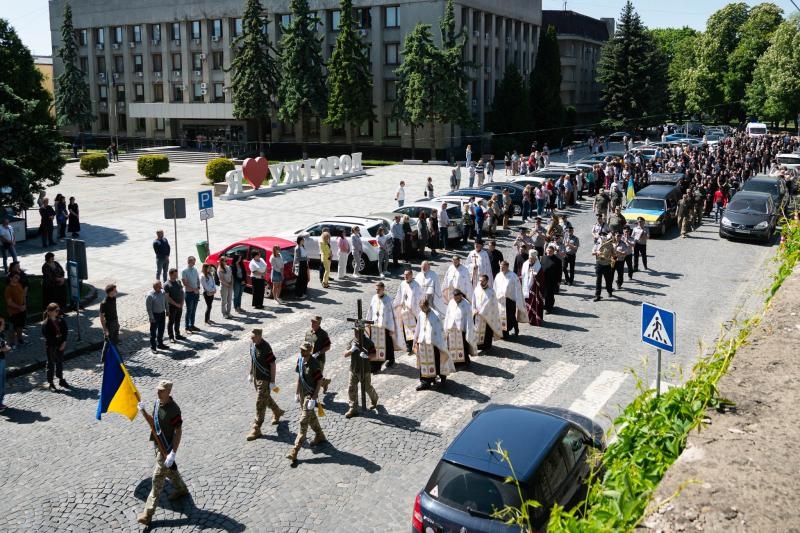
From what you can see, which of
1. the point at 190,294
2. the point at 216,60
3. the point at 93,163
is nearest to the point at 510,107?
the point at 216,60

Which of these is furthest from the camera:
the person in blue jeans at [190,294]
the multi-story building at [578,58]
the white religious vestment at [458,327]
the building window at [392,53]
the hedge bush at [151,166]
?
the multi-story building at [578,58]

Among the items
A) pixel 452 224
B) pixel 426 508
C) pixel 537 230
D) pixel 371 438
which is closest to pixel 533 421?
pixel 426 508

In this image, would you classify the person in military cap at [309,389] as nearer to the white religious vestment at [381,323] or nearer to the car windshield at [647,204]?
the white religious vestment at [381,323]

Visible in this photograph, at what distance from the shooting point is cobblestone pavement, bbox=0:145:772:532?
9445mm

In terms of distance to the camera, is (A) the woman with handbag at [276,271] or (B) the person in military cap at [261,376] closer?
(B) the person in military cap at [261,376]

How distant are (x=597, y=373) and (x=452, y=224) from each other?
12.7 m

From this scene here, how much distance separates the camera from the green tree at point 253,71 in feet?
190

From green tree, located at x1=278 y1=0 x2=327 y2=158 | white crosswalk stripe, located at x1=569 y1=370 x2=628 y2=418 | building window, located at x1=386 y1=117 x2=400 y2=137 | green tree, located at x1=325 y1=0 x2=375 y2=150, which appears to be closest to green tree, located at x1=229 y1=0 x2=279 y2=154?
green tree, located at x1=278 y1=0 x2=327 y2=158

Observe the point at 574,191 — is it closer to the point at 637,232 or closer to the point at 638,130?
the point at 637,232

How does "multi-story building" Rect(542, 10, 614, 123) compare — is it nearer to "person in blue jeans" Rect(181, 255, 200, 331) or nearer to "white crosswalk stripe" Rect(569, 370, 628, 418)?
"person in blue jeans" Rect(181, 255, 200, 331)

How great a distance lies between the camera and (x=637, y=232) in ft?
71.9

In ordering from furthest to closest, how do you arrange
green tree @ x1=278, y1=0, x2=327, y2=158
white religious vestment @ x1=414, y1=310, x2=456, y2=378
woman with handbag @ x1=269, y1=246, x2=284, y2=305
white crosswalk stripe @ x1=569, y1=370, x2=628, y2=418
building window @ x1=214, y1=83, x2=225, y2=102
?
building window @ x1=214, y1=83, x2=225, y2=102 < green tree @ x1=278, y1=0, x2=327, y2=158 < woman with handbag @ x1=269, y1=246, x2=284, y2=305 < white religious vestment @ x1=414, y1=310, x2=456, y2=378 < white crosswalk stripe @ x1=569, y1=370, x2=628, y2=418

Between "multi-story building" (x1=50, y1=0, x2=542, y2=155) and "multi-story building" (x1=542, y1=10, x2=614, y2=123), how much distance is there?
45.0 ft

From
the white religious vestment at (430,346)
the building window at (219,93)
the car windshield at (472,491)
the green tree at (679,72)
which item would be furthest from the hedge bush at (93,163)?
the green tree at (679,72)
